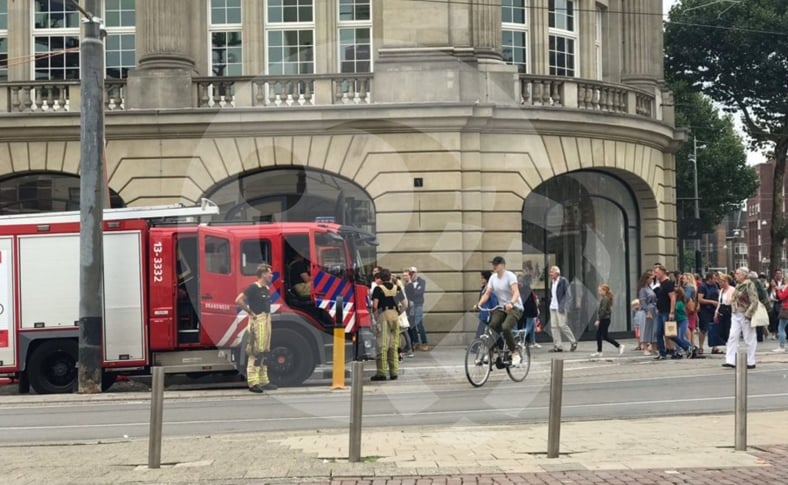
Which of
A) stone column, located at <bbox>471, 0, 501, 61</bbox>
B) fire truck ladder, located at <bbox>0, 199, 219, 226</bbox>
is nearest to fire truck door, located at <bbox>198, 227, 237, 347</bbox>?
fire truck ladder, located at <bbox>0, 199, 219, 226</bbox>

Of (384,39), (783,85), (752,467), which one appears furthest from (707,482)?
(783,85)

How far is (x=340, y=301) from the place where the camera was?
19.8 m

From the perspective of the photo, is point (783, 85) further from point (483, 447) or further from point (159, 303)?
point (483, 447)

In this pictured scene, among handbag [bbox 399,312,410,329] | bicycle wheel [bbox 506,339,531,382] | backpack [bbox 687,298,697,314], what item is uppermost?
backpack [bbox 687,298,697,314]

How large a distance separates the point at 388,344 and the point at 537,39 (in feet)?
42.1

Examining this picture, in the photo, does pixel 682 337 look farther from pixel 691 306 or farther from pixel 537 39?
pixel 537 39

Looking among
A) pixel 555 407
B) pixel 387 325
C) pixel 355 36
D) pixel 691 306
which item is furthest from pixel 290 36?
pixel 555 407

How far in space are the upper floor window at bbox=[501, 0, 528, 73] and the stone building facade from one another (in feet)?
0.14

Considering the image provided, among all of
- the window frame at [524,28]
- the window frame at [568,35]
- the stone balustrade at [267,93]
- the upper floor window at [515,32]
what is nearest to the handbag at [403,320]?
the stone balustrade at [267,93]

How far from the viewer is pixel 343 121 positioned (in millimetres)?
27172

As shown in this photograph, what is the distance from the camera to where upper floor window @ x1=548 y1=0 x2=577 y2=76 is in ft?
99.6

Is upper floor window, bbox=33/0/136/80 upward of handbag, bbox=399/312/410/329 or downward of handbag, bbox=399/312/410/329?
upward

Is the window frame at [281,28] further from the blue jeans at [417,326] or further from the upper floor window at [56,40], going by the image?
the blue jeans at [417,326]

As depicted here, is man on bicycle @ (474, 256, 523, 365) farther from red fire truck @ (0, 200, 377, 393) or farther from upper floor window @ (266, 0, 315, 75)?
upper floor window @ (266, 0, 315, 75)
